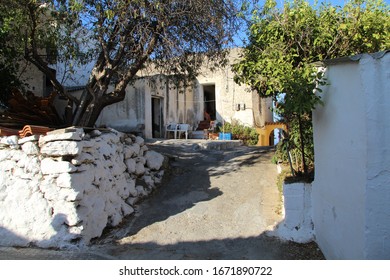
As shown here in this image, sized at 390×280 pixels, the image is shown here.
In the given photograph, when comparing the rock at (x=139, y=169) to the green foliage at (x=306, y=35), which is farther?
the rock at (x=139, y=169)

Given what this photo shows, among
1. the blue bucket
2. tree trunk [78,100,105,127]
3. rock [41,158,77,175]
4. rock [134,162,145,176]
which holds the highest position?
tree trunk [78,100,105,127]

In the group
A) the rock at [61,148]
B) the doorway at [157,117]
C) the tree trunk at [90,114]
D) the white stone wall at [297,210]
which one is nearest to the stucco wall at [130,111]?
the doorway at [157,117]

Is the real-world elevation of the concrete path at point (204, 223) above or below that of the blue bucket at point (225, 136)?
below

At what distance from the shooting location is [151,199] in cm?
726

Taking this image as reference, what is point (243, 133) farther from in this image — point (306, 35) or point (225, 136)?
point (306, 35)

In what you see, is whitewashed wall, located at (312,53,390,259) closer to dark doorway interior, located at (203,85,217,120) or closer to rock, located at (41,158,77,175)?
rock, located at (41,158,77,175)

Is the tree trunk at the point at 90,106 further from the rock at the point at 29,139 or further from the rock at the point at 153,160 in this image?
the rock at the point at 29,139

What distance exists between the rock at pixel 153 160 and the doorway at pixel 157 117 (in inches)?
289

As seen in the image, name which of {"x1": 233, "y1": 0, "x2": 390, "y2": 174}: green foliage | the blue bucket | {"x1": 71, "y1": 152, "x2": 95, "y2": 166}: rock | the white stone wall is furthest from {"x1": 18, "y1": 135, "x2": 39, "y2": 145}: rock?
the blue bucket

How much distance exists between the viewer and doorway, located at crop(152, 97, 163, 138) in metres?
15.8

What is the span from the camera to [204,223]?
243 inches

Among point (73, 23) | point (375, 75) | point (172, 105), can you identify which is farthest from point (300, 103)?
point (172, 105)

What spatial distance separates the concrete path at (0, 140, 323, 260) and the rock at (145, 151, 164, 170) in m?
0.37

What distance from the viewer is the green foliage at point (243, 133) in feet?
59.0
